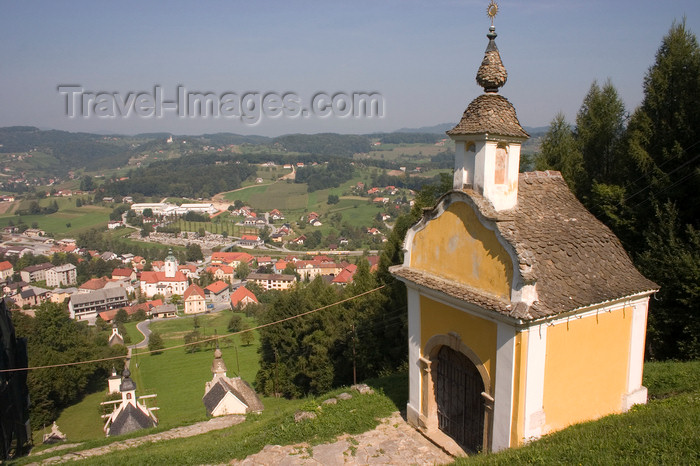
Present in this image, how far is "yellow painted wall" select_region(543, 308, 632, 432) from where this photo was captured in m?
7.96

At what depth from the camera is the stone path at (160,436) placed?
1272 centimetres

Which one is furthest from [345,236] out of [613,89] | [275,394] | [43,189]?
[43,189]

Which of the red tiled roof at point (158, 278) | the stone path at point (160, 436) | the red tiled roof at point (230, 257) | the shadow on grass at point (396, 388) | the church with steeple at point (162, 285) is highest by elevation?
the shadow on grass at point (396, 388)

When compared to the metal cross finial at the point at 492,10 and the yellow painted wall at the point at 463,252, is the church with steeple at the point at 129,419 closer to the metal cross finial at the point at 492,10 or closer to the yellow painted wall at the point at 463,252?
the yellow painted wall at the point at 463,252

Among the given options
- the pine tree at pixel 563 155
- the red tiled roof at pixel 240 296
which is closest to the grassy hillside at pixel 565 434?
the pine tree at pixel 563 155

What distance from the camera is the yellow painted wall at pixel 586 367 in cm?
796

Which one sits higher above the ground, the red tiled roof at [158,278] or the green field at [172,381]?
the green field at [172,381]

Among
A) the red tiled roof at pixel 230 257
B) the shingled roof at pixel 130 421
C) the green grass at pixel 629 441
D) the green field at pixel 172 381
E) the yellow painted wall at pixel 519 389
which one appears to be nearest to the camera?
the green grass at pixel 629 441

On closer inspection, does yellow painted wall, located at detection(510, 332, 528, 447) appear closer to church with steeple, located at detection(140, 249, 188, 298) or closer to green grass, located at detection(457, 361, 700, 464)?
green grass, located at detection(457, 361, 700, 464)

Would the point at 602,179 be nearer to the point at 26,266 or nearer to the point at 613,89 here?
the point at 613,89

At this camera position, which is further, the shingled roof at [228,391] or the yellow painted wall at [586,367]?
the shingled roof at [228,391]

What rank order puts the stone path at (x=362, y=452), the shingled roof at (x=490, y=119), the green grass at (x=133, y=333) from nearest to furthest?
1. the shingled roof at (x=490, y=119)
2. the stone path at (x=362, y=452)
3. the green grass at (x=133, y=333)

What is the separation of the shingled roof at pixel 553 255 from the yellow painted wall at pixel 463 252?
0.17 m

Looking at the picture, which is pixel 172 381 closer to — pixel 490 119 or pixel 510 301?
pixel 510 301
